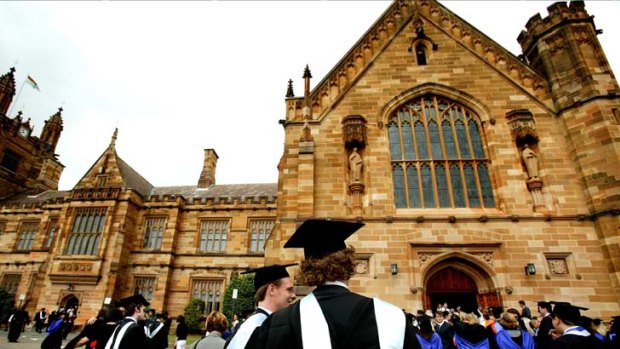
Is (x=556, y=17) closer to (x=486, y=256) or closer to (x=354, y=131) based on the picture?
(x=354, y=131)

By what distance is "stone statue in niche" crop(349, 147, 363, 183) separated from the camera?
10.8 meters

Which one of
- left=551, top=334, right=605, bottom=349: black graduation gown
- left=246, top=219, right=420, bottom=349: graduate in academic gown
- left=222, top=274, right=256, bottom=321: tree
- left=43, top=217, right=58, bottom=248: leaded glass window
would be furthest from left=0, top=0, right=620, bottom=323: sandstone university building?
left=43, top=217, right=58, bottom=248: leaded glass window

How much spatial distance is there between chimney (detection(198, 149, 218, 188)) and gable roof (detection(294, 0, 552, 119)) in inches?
740

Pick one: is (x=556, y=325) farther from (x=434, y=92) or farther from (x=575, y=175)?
(x=434, y=92)

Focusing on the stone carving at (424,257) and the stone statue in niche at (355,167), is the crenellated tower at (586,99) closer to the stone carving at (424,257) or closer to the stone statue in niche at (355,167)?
the stone carving at (424,257)

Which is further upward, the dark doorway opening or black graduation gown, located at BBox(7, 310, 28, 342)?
the dark doorway opening

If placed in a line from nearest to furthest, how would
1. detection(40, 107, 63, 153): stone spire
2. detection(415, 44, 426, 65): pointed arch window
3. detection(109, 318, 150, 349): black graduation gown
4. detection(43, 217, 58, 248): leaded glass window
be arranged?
detection(109, 318, 150, 349): black graduation gown
detection(415, 44, 426, 65): pointed arch window
detection(43, 217, 58, 248): leaded glass window
detection(40, 107, 63, 153): stone spire

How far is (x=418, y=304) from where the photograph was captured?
927 centimetres

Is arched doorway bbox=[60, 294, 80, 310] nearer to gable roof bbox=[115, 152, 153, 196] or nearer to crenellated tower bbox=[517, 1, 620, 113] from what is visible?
gable roof bbox=[115, 152, 153, 196]

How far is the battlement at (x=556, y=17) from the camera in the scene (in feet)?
41.2

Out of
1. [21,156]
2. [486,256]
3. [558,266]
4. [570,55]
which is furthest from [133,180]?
[570,55]

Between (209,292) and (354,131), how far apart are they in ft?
53.2

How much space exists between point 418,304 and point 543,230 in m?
4.46

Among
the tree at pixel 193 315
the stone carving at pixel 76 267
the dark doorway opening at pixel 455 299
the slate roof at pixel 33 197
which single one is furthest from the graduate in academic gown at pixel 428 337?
the slate roof at pixel 33 197
